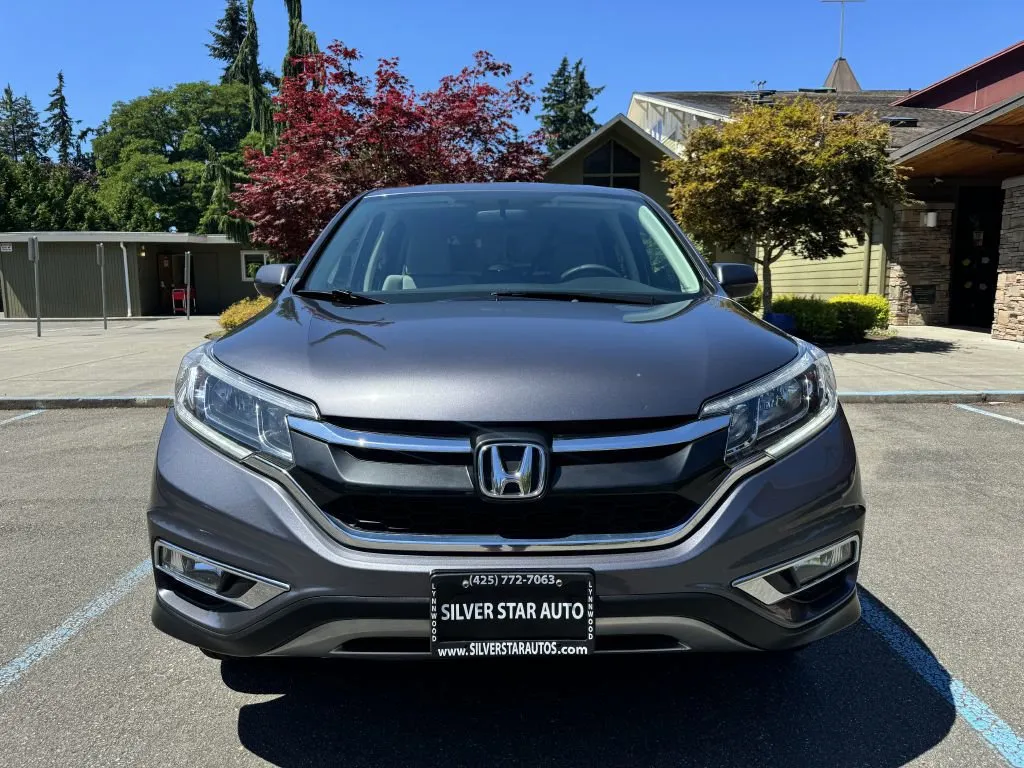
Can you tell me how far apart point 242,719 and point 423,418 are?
1187mm

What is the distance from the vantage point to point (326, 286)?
2.95m

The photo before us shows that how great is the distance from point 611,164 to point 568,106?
4469 centimetres

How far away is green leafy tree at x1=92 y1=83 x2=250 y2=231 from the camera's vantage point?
48.9 meters

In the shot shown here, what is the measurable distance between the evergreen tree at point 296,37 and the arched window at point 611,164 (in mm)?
10793

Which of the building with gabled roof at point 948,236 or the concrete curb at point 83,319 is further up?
the building with gabled roof at point 948,236

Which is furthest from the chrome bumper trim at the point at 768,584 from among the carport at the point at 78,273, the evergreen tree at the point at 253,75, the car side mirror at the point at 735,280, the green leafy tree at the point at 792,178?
the evergreen tree at the point at 253,75

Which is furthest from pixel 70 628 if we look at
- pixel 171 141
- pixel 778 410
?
pixel 171 141

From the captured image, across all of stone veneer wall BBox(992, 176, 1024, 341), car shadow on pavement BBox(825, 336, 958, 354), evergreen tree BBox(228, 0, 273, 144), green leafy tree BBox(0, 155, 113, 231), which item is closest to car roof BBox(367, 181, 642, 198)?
car shadow on pavement BBox(825, 336, 958, 354)

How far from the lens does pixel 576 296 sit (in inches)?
105

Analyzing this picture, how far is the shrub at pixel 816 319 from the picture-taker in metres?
13.2

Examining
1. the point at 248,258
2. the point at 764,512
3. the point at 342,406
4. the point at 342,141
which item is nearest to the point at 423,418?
the point at 342,406

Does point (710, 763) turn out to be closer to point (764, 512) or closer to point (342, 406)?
point (764, 512)

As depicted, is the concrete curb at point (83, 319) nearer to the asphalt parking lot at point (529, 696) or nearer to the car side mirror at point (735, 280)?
the asphalt parking lot at point (529, 696)

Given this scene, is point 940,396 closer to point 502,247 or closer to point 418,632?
point 502,247
